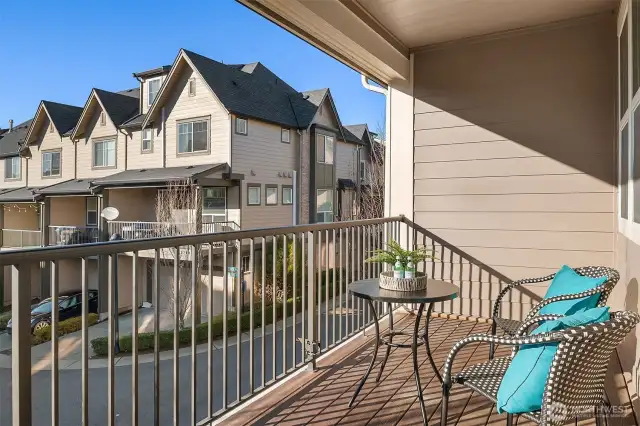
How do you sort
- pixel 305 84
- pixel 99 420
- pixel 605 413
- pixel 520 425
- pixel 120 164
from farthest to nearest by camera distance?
1. pixel 305 84
2. pixel 120 164
3. pixel 99 420
4. pixel 520 425
5. pixel 605 413

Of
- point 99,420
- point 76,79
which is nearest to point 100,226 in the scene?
point 99,420

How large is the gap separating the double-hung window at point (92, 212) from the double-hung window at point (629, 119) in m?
15.3

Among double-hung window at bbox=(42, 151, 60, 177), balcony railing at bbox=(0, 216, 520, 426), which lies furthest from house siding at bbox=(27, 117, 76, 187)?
balcony railing at bbox=(0, 216, 520, 426)

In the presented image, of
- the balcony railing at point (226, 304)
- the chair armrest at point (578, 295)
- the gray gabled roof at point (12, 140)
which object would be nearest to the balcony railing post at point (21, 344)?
the balcony railing at point (226, 304)

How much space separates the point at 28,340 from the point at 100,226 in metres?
13.4

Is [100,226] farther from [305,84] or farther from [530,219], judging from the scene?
[305,84]

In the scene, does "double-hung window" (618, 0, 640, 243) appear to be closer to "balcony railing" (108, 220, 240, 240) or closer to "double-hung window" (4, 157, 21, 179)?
"balcony railing" (108, 220, 240, 240)

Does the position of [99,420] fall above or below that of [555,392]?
below

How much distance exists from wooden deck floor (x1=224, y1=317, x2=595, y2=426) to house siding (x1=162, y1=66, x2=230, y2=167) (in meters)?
9.83

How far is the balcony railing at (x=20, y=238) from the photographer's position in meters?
15.4

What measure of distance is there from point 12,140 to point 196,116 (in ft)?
38.5

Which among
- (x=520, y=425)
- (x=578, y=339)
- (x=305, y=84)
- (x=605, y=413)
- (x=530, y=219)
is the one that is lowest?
(x=520, y=425)

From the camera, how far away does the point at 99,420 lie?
532cm

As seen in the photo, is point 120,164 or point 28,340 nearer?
point 28,340
